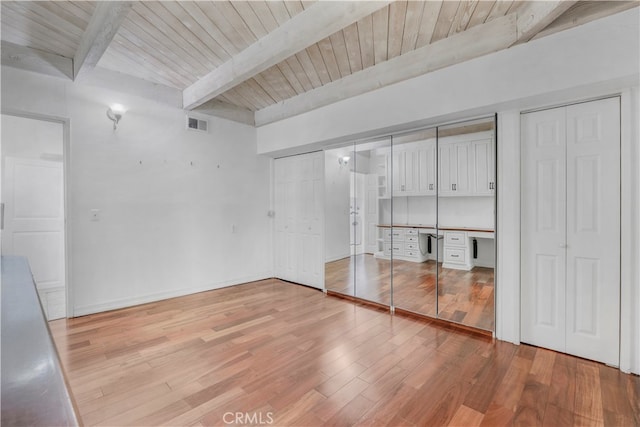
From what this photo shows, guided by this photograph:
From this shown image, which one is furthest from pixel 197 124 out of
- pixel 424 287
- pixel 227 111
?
pixel 424 287

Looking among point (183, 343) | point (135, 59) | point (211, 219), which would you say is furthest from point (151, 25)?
point (183, 343)

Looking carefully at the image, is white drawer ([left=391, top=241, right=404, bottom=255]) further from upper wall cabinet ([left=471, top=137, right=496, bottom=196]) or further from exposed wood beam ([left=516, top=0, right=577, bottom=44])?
exposed wood beam ([left=516, top=0, right=577, bottom=44])

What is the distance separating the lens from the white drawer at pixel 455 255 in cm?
326

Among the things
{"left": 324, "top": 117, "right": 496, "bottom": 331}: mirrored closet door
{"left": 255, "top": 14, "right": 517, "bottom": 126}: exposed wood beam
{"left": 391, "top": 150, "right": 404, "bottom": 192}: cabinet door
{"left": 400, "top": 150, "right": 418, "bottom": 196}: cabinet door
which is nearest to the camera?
{"left": 255, "top": 14, "right": 517, "bottom": 126}: exposed wood beam

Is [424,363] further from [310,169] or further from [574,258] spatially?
[310,169]

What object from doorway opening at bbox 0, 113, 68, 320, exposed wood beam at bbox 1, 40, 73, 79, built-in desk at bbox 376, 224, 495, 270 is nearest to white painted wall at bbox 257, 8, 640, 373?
→ built-in desk at bbox 376, 224, 495, 270

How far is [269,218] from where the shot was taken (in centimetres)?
513

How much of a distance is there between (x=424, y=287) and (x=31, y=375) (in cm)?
346

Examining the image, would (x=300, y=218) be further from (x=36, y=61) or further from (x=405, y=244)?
(x=36, y=61)

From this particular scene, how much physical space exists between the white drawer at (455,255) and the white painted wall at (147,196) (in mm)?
2990

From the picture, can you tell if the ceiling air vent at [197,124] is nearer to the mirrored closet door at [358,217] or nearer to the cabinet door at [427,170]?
the mirrored closet door at [358,217]

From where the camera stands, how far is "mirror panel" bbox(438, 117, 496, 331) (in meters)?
2.96

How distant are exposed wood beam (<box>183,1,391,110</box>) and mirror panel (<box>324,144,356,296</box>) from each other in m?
1.73

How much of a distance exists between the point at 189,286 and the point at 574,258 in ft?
14.3
